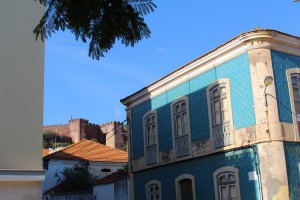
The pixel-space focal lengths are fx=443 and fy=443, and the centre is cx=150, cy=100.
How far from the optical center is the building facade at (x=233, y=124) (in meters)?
14.7

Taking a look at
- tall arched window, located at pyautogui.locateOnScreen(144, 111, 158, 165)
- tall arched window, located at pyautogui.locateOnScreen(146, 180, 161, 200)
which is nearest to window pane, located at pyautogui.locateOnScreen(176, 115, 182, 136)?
tall arched window, located at pyautogui.locateOnScreen(144, 111, 158, 165)

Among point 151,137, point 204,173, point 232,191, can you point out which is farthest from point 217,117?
point 151,137

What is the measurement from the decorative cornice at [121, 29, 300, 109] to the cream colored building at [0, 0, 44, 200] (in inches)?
299

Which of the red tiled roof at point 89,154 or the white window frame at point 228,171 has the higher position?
the red tiled roof at point 89,154

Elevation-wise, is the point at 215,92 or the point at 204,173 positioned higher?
the point at 215,92

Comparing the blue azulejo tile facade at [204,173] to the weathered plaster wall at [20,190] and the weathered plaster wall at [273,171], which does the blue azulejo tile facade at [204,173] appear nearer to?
the weathered plaster wall at [273,171]

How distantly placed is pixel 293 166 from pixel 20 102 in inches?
361

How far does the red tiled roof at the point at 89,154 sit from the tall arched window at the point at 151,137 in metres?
13.5

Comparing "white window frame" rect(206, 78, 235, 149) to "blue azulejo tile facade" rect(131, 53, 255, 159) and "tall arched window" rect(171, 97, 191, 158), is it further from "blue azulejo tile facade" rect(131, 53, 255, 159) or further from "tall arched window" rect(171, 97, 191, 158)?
"tall arched window" rect(171, 97, 191, 158)

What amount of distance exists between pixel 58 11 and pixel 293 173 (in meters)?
12.3

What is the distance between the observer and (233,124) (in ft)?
52.3

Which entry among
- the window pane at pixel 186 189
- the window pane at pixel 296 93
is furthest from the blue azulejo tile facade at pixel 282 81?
the window pane at pixel 186 189

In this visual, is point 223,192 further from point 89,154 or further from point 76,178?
point 89,154

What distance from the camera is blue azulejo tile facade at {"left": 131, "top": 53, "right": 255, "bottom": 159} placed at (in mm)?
15617
